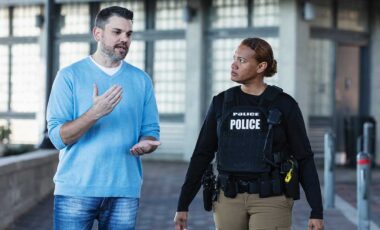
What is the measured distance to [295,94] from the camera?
15211mm

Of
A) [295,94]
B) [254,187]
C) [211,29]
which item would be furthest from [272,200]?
[211,29]

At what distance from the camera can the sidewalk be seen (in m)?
8.26

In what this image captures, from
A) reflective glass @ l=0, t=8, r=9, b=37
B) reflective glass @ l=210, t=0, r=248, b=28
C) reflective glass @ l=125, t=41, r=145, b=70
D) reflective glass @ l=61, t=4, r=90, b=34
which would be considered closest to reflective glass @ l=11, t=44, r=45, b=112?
reflective glass @ l=0, t=8, r=9, b=37

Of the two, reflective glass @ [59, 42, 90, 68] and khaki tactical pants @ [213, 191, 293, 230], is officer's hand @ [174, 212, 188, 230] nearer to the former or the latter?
khaki tactical pants @ [213, 191, 293, 230]

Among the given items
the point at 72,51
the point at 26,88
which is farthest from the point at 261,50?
the point at 26,88

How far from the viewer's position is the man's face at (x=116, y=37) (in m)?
3.71

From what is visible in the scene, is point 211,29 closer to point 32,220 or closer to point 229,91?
point 32,220

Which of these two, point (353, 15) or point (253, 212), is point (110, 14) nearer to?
point (253, 212)

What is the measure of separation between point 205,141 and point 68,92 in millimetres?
811

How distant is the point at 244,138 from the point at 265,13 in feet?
39.9

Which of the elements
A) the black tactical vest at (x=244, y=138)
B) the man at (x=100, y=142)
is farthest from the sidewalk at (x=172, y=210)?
the man at (x=100, y=142)

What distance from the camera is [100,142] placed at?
145 inches

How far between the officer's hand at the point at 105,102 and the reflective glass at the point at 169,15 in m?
13.3

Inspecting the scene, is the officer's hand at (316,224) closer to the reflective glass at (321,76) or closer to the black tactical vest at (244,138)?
the black tactical vest at (244,138)
